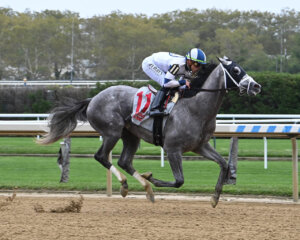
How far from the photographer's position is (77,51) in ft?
213

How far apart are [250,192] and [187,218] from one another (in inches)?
105

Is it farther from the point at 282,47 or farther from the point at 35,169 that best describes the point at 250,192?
the point at 282,47

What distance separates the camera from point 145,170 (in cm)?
1241

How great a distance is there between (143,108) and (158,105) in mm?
224

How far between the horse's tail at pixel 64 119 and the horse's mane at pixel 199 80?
1.60 meters

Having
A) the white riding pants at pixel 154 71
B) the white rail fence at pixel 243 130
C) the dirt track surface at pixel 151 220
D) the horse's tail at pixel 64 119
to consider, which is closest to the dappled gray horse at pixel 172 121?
the horse's tail at pixel 64 119

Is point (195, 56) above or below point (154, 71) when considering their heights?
above

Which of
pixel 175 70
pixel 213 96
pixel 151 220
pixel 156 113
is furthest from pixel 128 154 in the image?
pixel 151 220

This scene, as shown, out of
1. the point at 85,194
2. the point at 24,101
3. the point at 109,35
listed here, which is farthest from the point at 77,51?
the point at 85,194

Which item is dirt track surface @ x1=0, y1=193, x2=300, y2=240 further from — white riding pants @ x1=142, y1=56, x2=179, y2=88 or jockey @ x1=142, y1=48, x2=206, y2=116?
white riding pants @ x1=142, y1=56, x2=179, y2=88

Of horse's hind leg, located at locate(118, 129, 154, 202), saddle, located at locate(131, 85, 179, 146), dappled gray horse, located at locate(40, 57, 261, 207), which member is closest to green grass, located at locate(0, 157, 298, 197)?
horse's hind leg, located at locate(118, 129, 154, 202)

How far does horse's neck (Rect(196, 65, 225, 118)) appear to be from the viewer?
7133 mm

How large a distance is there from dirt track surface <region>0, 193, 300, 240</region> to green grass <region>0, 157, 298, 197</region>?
0.98 m

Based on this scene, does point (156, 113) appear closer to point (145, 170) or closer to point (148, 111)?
point (148, 111)
